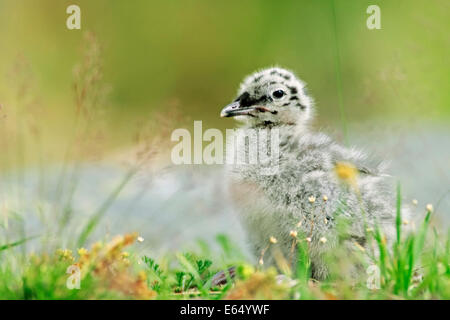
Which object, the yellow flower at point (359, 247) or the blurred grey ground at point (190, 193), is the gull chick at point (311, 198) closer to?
the yellow flower at point (359, 247)

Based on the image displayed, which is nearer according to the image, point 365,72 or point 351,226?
point 351,226

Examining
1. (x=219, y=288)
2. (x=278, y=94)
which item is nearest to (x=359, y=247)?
(x=219, y=288)

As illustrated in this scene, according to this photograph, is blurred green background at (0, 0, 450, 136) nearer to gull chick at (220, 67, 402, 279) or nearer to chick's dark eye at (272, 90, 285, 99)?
chick's dark eye at (272, 90, 285, 99)

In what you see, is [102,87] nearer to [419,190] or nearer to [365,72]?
[419,190]

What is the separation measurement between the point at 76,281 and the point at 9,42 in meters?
5.83

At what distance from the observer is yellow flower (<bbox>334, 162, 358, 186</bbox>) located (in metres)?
3.33

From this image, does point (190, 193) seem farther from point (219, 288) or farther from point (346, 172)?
point (346, 172)

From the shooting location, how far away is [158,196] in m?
5.90

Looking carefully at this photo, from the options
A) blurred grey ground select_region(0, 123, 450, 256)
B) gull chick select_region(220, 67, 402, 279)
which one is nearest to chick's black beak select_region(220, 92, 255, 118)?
gull chick select_region(220, 67, 402, 279)

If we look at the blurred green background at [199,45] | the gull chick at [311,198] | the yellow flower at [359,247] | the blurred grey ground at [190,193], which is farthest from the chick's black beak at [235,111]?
the blurred green background at [199,45]

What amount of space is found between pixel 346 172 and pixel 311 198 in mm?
238

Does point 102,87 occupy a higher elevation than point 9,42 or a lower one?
lower

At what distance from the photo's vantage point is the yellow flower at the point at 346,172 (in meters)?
3.33

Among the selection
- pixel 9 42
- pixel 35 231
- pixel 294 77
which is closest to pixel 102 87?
pixel 294 77
